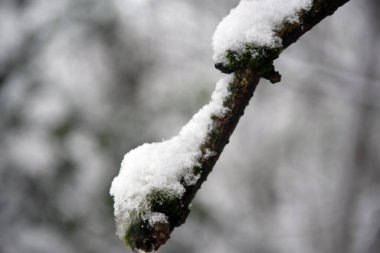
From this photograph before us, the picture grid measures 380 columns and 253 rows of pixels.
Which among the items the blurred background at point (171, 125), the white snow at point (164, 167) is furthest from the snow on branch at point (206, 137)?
the blurred background at point (171, 125)

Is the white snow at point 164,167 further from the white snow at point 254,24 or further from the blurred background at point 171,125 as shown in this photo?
the blurred background at point 171,125

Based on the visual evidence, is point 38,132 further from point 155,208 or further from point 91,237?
point 155,208

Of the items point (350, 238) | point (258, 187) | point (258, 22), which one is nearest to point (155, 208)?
point (258, 22)

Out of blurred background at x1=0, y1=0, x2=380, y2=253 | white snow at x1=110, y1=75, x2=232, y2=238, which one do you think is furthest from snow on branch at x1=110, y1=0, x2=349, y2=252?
blurred background at x1=0, y1=0, x2=380, y2=253

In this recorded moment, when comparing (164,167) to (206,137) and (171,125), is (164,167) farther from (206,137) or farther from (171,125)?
(171,125)

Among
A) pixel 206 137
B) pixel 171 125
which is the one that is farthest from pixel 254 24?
pixel 171 125

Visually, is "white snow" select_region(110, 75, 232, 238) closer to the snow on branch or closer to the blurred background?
the snow on branch
